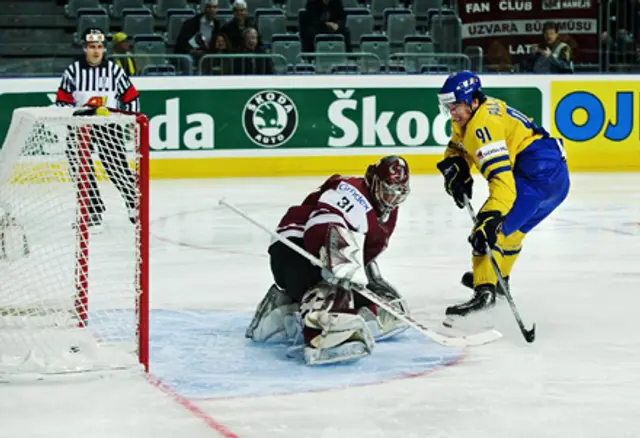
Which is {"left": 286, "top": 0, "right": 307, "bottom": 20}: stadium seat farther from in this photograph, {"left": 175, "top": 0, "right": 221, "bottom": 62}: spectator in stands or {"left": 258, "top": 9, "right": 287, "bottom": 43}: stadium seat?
{"left": 175, "top": 0, "right": 221, "bottom": 62}: spectator in stands

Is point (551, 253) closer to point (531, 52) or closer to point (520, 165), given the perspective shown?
point (520, 165)

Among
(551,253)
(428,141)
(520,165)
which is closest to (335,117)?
(428,141)

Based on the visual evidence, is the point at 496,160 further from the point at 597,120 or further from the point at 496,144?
the point at 597,120

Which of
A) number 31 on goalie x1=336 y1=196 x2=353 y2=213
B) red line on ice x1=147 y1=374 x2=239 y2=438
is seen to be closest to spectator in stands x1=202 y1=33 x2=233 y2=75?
number 31 on goalie x1=336 y1=196 x2=353 y2=213

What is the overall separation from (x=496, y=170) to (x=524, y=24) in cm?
854

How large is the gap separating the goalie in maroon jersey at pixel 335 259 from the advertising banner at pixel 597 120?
25.2ft

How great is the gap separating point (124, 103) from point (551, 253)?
9.73 feet

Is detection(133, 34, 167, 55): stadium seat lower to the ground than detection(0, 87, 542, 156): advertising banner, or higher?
higher

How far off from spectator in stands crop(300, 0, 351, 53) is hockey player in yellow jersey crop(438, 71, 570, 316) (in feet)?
22.5

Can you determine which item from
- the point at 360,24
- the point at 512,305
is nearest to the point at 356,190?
the point at 512,305

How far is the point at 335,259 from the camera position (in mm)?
4375

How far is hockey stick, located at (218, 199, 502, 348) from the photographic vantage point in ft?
15.0

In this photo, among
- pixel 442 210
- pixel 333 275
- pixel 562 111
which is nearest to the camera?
pixel 333 275

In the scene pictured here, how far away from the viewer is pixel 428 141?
1192 cm
